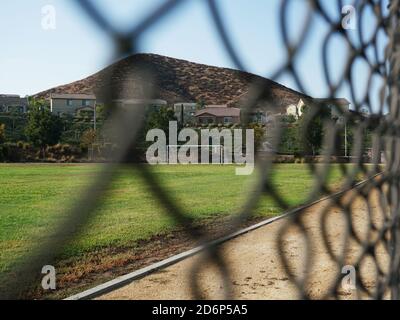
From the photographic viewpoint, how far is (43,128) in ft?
74.0

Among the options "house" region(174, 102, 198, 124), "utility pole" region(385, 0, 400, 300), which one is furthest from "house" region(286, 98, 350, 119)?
"utility pole" region(385, 0, 400, 300)

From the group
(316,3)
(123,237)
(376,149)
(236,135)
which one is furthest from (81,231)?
(123,237)

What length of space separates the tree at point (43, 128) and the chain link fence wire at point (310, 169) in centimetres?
2280

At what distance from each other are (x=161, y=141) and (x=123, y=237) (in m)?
3.92

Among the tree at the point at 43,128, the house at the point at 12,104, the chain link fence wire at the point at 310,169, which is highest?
the house at the point at 12,104

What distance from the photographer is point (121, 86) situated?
28 cm

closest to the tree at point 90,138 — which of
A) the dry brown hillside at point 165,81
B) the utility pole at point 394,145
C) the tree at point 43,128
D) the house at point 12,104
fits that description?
the dry brown hillside at point 165,81

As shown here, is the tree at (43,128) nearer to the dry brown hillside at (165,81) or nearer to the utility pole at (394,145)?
the utility pole at (394,145)

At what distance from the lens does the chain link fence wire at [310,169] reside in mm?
278

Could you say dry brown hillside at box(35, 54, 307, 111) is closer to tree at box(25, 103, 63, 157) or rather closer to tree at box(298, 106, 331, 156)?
tree at box(298, 106, 331, 156)

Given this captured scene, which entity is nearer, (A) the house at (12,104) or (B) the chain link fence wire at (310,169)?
(B) the chain link fence wire at (310,169)

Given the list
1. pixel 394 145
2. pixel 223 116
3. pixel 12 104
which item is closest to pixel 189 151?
pixel 223 116

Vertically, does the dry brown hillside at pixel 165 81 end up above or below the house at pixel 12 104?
below

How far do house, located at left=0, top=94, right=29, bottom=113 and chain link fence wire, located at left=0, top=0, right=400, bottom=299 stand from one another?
103 ft
